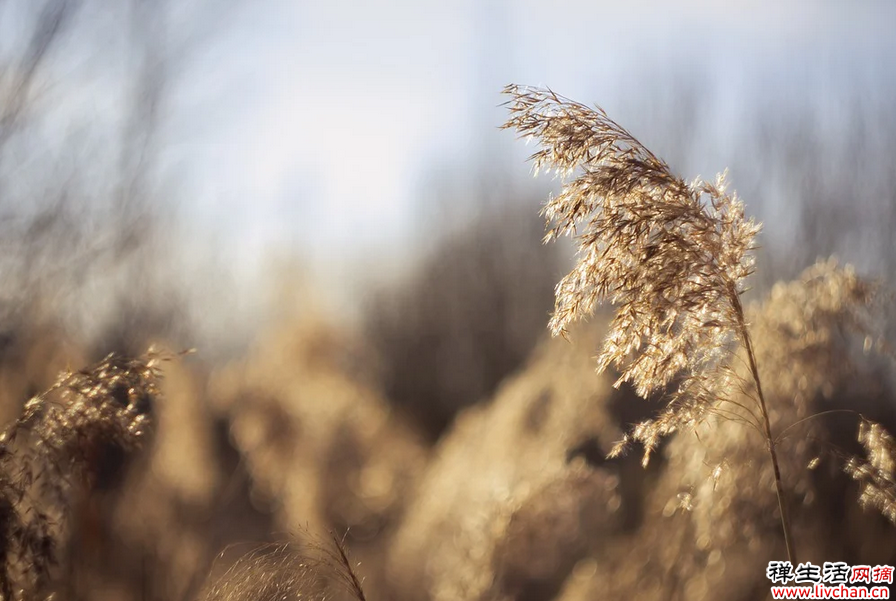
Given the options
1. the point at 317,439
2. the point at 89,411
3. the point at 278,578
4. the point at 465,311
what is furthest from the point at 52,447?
the point at 465,311

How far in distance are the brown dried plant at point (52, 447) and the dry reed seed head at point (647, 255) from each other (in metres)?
1.41

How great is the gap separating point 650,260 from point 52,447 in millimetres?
1930

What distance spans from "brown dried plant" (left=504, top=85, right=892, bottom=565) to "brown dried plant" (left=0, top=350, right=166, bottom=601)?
1403 mm

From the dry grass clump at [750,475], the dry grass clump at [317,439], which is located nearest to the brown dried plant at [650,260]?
the dry grass clump at [750,475]

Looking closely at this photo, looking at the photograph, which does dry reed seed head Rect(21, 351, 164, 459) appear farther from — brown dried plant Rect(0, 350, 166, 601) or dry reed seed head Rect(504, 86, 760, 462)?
dry reed seed head Rect(504, 86, 760, 462)

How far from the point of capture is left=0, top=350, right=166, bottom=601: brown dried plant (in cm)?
238

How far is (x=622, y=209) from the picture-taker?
2395 millimetres

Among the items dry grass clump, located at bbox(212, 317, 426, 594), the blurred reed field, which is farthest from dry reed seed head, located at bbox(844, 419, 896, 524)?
dry grass clump, located at bbox(212, 317, 426, 594)

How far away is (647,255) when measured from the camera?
2.33 meters

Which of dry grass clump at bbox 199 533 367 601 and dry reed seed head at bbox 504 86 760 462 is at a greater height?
dry reed seed head at bbox 504 86 760 462

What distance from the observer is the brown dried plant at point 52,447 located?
2.38 meters

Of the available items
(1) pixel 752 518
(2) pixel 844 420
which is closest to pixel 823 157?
(2) pixel 844 420

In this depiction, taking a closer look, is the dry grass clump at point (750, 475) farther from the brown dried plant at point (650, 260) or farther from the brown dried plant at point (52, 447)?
the brown dried plant at point (52, 447)

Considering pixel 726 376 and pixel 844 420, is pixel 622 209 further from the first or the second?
pixel 844 420
